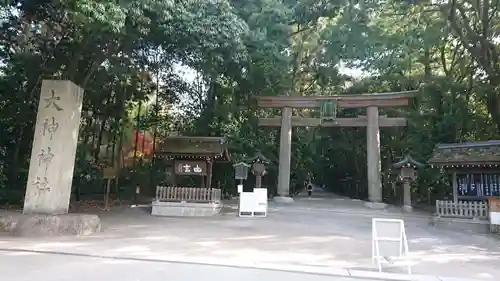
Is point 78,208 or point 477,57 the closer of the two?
point 78,208

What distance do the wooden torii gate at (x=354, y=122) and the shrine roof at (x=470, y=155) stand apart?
283 cm

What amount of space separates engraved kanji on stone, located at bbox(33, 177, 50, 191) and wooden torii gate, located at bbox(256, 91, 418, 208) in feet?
35.9

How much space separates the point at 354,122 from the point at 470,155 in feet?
18.5

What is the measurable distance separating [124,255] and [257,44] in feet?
34.0

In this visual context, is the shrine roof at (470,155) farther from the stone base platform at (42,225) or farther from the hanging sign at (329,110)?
the stone base platform at (42,225)

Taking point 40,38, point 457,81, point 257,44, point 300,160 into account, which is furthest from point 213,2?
point 300,160

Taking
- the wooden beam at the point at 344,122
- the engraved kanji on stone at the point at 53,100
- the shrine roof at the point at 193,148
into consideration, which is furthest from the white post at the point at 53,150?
the wooden beam at the point at 344,122

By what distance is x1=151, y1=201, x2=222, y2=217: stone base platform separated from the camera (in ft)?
46.7

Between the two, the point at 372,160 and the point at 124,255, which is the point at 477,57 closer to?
the point at 372,160

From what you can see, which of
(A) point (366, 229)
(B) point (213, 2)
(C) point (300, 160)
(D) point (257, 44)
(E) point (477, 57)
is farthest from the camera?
(C) point (300, 160)

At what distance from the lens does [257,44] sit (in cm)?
1473

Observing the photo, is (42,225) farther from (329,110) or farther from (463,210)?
(329,110)

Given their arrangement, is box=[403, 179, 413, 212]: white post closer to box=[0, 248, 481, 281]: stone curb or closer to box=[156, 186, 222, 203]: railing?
box=[156, 186, 222, 203]: railing

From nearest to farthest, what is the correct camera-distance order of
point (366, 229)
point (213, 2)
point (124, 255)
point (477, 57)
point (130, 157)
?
point (124, 255) → point (213, 2) → point (366, 229) → point (477, 57) → point (130, 157)
